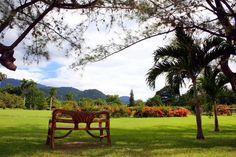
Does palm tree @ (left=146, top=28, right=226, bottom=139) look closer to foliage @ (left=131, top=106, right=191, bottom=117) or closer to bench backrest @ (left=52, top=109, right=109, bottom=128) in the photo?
bench backrest @ (left=52, top=109, right=109, bottom=128)

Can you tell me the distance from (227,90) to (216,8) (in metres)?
10.5

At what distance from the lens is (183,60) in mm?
14422

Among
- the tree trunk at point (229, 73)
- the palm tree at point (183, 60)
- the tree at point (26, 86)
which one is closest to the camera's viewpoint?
A: the tree trunk at point (229, 73)

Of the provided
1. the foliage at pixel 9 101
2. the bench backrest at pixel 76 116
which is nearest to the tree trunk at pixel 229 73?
the bench backrest at pixel 76 116

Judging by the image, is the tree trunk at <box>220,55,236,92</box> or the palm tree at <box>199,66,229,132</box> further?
the palm tree at <box>199,66,229,132</box>

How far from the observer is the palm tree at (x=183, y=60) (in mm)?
14148

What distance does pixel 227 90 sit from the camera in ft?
68.7

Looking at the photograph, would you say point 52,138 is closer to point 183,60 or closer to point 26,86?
point 183,60

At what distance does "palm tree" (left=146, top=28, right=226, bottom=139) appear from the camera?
14.1m

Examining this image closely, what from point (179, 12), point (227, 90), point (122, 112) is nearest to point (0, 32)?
point (179, 12)

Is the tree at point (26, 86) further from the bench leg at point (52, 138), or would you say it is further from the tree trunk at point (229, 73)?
the bench leg at point (52, 138)

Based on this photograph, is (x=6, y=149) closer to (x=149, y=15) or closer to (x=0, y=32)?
(x=0, y=32)

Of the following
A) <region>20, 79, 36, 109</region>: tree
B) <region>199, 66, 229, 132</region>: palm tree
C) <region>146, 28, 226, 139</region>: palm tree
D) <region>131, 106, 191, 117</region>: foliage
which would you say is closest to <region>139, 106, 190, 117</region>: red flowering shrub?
<region>131, 106, 191, 117</region>: foliage

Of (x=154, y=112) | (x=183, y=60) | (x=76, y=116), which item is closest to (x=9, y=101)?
(x=154, y=112)
